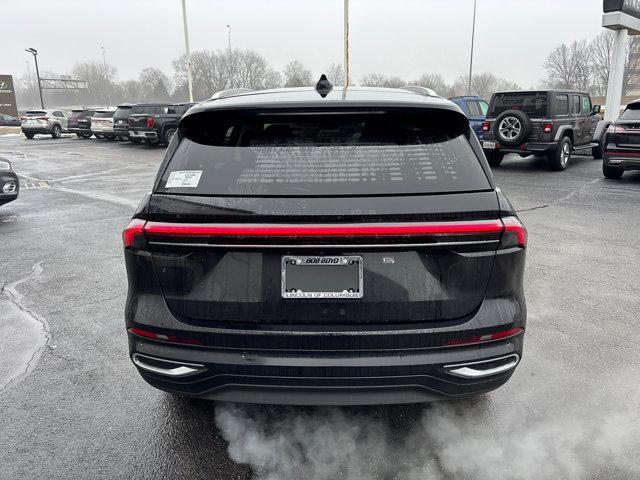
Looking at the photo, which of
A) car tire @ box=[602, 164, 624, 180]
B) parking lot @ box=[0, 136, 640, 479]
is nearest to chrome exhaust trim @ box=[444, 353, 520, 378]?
parking lot @ box=[0, 136, 640, 479]

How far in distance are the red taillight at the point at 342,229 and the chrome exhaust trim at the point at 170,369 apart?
0.60m

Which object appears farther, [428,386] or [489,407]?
[489,407]

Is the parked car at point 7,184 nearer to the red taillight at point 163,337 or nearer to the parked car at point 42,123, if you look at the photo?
the red taillight at point 163,337

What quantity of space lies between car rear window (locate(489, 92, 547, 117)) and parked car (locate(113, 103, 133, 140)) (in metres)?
17.0

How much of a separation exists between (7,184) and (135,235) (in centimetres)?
698

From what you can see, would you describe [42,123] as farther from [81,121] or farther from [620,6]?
[620,6]

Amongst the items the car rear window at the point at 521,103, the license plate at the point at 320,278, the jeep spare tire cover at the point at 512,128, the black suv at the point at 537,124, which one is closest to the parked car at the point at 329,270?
the license plate at the point at 320,278

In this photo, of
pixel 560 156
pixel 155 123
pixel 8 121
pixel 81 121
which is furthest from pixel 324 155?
pixel 8 121

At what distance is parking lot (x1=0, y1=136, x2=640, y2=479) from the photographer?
2426mm

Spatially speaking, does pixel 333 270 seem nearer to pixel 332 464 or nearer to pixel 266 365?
pixel 266 365

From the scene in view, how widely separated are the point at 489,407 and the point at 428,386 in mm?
936

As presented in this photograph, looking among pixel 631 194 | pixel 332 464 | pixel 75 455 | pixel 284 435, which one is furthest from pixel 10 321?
pixel 631 194

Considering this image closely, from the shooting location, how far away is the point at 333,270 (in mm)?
2090

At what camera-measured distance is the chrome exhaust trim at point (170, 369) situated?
7.27 ft
